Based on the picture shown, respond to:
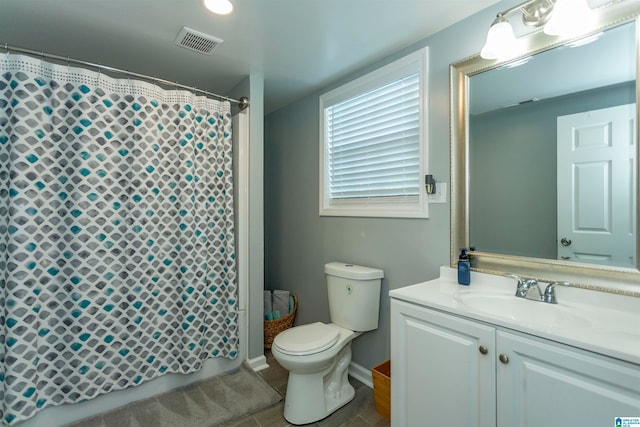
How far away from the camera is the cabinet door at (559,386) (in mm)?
799

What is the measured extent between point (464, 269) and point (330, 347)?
846mm

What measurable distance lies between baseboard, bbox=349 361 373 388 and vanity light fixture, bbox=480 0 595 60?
2.02 m

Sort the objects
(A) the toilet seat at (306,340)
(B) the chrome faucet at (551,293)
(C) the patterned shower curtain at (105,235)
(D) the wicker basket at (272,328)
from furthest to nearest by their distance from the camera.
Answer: (D) the wicker basket at (272,328) < (A) the toilet seat at (306,340) < (C) the patterned shower curtain at (105,235) < (B) the chrome faucet at (551,293)

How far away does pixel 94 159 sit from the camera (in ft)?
5.41

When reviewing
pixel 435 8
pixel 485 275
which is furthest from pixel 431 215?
pixel 435 8

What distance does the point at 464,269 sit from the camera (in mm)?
1497

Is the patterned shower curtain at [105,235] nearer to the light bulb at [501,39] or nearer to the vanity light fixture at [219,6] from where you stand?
the vanity light fixture at [219,6]

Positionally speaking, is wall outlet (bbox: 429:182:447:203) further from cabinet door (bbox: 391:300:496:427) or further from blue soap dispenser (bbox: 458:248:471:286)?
cabinet door (bbox: 391:300:496:427)

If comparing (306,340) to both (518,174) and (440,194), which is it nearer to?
(440,194)

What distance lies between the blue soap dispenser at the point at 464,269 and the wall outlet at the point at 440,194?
297mm

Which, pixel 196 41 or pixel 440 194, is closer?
pixel 440 194

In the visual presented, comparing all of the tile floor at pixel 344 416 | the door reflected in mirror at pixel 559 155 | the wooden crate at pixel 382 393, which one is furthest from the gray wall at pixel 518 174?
the tile floor at pixel 344 416

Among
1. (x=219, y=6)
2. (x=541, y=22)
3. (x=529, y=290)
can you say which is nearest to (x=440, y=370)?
(x=529, y=290)

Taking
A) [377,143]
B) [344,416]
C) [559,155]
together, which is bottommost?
[344,416]
